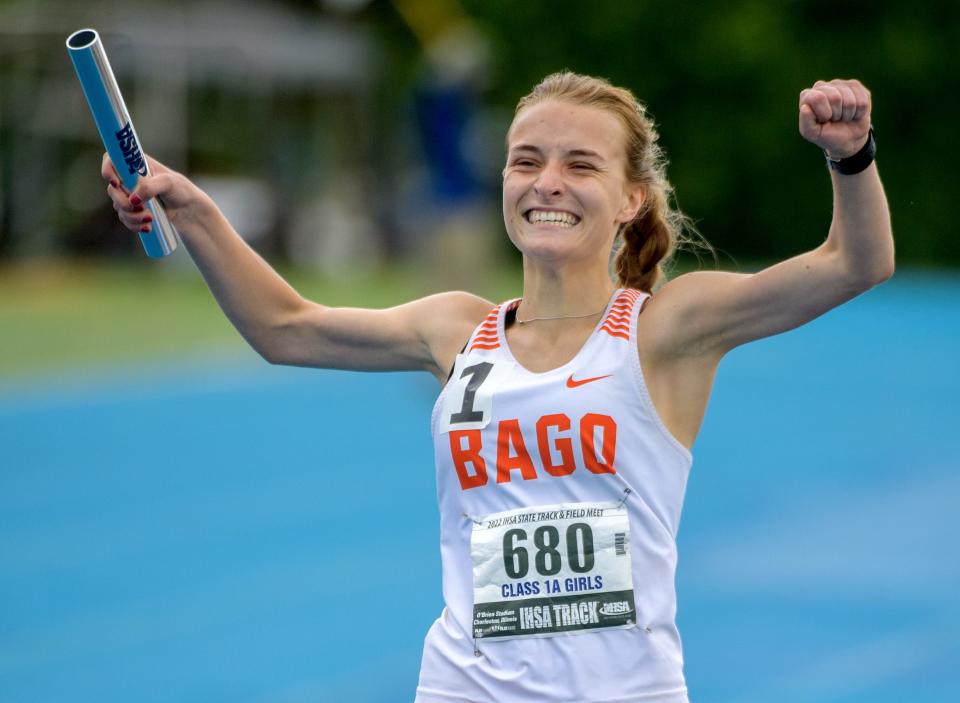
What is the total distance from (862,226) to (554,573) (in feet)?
3.20

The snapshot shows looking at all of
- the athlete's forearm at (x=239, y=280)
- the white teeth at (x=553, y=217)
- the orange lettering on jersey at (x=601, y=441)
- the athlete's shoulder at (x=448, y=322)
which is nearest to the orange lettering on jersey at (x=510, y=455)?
the orange lettering on jersey at (x=601, y=441)

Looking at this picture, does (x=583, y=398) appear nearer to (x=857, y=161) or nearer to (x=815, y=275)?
(x=815, y=275)

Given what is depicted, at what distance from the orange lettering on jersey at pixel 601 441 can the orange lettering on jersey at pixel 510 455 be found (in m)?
0.13

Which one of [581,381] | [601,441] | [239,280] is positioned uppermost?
[239,280]

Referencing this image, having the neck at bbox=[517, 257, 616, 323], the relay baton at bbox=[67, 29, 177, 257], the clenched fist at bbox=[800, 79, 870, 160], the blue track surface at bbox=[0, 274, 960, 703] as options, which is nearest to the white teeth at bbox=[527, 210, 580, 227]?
the neck at bbox=[517, 257, 616, 323]

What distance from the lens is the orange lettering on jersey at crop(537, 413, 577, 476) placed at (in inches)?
125

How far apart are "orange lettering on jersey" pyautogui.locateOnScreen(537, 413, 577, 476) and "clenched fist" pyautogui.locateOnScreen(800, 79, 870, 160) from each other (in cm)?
79

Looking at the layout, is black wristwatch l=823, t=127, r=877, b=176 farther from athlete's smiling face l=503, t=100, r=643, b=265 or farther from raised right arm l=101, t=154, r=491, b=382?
raised right arm l=101, t=154, r=491, b=382

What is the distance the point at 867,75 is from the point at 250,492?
73.8 feet

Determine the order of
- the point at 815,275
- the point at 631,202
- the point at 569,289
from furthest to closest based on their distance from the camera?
the point at 631,202
the point at 569,289
the point at 815,275

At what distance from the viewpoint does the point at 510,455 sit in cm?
322

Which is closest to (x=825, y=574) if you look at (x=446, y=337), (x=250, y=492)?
(x=250, y=492)

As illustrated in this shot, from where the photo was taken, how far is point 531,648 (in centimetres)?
314

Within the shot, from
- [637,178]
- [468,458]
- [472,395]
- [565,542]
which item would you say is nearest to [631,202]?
[637,178]
